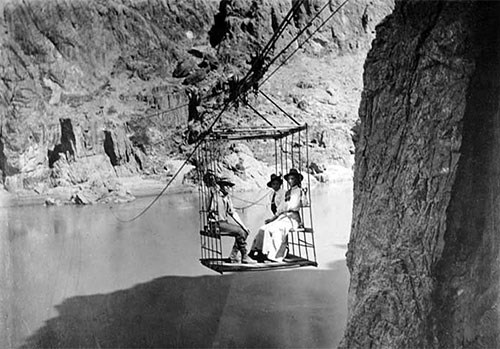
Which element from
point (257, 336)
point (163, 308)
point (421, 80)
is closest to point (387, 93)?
point (421, 80)

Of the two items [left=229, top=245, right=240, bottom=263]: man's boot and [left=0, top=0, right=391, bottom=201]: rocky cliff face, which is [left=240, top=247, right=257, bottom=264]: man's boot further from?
[left=0, top=0, right=391, bottom=201]: rocky cliff face

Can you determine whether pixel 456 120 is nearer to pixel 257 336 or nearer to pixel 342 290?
pixel 257 336

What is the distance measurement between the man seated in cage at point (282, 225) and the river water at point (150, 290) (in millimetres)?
3629

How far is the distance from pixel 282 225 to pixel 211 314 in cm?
636

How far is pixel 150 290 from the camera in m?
16.7

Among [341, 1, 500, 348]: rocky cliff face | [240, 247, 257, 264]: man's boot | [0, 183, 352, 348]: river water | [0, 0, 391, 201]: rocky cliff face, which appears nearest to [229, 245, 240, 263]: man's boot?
[240, 247, 257, 264]: man's boot

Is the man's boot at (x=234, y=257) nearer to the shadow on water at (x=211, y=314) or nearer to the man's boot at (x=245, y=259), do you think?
the man's boot at (x=245, y=259)

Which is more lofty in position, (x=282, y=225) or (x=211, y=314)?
(x=282, y=225)

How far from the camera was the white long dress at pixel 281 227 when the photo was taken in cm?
847

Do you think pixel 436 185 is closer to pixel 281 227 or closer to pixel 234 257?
pixel 281 227

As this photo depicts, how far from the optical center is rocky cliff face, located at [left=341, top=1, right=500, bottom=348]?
219 inches

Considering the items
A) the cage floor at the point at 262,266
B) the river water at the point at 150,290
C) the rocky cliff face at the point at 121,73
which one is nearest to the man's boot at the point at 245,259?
the cage floor at the point at 262,266

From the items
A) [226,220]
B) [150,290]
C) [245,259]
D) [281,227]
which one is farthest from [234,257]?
[150,290]

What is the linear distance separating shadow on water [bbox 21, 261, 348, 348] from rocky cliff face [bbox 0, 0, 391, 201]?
24175 mm
